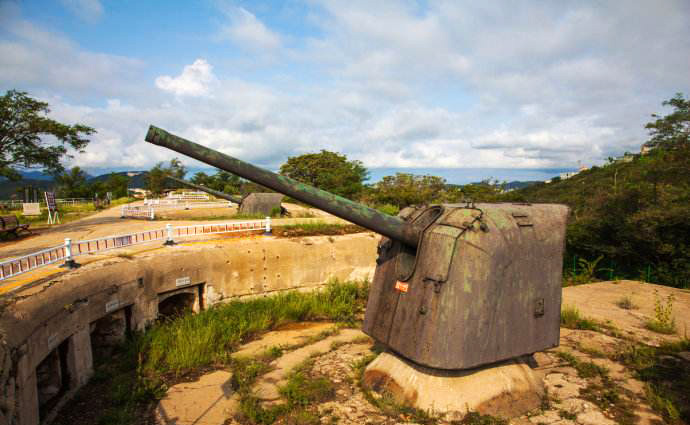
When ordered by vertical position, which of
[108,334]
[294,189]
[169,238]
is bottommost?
[108,334]

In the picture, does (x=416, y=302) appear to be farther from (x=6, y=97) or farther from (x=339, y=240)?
(x=6, y=97)

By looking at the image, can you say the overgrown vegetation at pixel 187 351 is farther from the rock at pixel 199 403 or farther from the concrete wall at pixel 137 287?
the concrete wall at pixel 137 287

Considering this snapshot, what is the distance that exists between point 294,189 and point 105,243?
6581 mm

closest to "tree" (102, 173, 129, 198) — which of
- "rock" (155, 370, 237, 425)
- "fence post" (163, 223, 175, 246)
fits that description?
"fence post" (163, 223, 175, 246)

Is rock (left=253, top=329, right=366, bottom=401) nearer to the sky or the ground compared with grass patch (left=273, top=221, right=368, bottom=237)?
nearer to the ground

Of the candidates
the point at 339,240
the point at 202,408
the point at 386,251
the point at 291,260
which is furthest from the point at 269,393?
the point at 339,240

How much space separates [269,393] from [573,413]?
3887mm

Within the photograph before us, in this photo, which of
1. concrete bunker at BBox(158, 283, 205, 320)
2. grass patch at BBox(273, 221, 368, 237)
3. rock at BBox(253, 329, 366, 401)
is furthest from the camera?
grass patch at BBox(273, 221, 368, 237)

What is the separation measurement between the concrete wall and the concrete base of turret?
413 cm

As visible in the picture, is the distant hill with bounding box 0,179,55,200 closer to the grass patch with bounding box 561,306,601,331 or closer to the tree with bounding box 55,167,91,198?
the tree with bounding box 55,167,91,198

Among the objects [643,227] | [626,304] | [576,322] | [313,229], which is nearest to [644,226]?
[643,227]

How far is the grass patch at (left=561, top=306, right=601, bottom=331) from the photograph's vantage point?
735cm

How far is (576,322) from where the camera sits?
24.7ft

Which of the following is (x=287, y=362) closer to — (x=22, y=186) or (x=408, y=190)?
(x=408, y=190)
